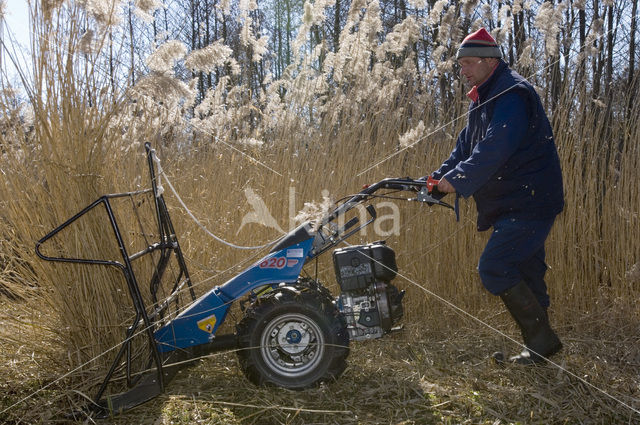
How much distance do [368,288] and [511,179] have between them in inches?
36.8

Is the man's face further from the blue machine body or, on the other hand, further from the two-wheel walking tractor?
the blue machine body

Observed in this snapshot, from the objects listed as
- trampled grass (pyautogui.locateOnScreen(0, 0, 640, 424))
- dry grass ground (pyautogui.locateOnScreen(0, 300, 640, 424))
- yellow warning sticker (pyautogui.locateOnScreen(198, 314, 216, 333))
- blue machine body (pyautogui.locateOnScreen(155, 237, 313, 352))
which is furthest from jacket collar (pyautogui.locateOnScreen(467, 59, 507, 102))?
yellow warning sticker (pyautogui.locateOnScreen(198, 314, 216, 333))

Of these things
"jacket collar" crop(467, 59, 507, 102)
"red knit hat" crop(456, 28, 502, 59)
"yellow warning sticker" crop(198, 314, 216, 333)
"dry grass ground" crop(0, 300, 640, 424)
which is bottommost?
"dry grass ground" crop(0, 300, 640, 424)

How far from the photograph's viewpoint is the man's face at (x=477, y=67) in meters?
3.13

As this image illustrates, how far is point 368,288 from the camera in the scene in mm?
2855

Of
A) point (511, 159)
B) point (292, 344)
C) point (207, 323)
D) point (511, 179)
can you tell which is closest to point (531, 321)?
point (511, 179)

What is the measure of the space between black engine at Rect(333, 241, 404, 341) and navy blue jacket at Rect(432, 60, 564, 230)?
0.52 m

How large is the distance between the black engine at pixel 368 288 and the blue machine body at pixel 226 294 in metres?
0.22

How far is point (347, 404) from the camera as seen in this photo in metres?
2.73

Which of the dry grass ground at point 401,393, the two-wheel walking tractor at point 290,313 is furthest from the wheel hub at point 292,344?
the dry grass ground at point 401,393

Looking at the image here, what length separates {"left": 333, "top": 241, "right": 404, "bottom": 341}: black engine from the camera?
283cm

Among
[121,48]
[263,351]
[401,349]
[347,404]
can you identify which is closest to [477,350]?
[401,349]

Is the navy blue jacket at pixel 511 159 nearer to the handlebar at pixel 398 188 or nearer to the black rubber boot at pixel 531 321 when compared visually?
the handlebar at pixel 398 188

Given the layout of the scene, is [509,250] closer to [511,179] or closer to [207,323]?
[511,179]
